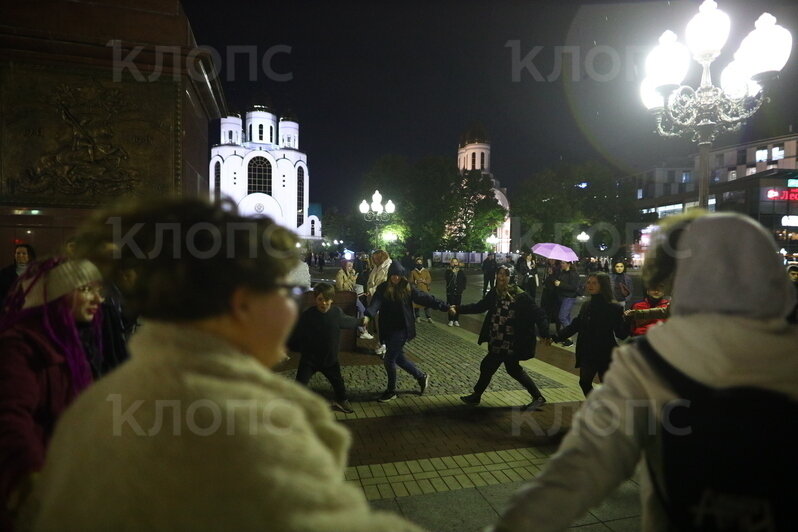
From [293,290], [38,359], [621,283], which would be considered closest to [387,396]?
[38,359]

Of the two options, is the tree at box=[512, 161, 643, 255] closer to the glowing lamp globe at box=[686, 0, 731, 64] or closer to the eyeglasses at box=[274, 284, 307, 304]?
the glowing lamp globe at box=[686, 0, 731, 64]

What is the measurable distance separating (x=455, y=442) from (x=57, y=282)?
12.7 ft

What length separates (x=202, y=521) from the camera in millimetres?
843

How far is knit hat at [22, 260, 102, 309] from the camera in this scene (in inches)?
89.5

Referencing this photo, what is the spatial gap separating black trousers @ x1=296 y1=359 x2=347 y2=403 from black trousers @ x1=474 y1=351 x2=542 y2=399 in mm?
1735

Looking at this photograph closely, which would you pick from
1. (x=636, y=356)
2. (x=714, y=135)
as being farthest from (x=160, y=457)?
(x=714, y=135)

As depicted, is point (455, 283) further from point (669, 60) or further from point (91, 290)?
point (91, 290)

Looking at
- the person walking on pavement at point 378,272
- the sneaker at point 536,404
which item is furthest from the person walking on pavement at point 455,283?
the sneaker at point 536,404

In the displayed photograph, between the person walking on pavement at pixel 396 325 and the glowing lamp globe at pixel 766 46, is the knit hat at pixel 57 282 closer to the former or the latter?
the person walking on pavement at pixel 396 325

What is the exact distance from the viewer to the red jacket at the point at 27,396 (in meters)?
1.52

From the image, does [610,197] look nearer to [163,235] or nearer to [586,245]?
[586,245]

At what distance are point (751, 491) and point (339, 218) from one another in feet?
261

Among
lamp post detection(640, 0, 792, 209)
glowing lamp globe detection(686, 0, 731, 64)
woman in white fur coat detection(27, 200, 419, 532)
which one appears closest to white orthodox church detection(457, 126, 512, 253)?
lamp post detection(640, 0, 792, 209)

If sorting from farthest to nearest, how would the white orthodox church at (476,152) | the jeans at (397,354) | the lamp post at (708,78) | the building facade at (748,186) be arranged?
1. the white orthodox church at (476,152)
2. the building facade at (748,186)
3. the lamp post at (708,78)
4. the jeans at (397,354)
